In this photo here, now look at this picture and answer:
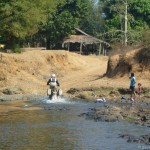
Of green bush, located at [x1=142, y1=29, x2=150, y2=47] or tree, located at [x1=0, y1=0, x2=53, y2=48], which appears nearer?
green bush, located at [x1=142, y1=29, x2=150, y2=47]

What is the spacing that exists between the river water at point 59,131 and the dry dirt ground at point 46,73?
189 inches

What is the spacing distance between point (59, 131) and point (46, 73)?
103ft

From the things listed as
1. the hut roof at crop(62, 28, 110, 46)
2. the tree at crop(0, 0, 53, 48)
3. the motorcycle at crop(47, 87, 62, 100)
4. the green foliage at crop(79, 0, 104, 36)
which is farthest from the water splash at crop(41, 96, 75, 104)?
the green foliage at crop(79, 0, 104, 36)

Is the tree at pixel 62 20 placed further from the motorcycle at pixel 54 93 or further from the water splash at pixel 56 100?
the motorcycle at pixel 54 93

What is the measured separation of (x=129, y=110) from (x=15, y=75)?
20111mm

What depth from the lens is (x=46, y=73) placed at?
5562 cm

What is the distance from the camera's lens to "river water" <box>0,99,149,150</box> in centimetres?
2080

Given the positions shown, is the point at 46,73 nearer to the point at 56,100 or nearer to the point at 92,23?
the point at 56,100

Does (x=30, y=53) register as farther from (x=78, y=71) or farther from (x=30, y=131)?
(x=30, y=131)

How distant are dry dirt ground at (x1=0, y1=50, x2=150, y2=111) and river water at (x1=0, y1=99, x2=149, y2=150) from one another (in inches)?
189

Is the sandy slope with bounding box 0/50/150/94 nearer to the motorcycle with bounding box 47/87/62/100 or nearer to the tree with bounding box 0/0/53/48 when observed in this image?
the tree with bounding box 0/0/53/48

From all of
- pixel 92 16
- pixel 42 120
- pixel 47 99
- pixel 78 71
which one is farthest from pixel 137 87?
pixel 92 16

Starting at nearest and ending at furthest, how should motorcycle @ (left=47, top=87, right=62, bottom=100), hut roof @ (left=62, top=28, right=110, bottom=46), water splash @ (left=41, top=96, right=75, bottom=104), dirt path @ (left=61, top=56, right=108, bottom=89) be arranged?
water splash @ (left=41, top=96, right=75, bottom=104), motorcycle @ (left=47, top=87, right=62, bottom=100), dirt path @ (left=61, top=56, right=108, bottom=89), hut roof @ (left=62, top=28, right=110, bottom=46)

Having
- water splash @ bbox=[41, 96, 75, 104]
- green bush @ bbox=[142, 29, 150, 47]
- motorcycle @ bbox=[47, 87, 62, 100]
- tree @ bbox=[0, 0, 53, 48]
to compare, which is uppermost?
tree @ bbox=[0, 0, 53, 48]
